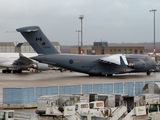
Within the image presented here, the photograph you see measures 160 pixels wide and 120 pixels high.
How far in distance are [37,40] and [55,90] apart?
27.1 m

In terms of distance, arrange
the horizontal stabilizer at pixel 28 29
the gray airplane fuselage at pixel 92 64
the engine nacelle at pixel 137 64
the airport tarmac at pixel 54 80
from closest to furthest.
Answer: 1. the airport tarmac at pixel 54 80
2. the gray airplane fuselage at pixel 92 64
3. the horizontal stabilizer at pixel 28 29
4. the engine nacelle at pixel 137 64

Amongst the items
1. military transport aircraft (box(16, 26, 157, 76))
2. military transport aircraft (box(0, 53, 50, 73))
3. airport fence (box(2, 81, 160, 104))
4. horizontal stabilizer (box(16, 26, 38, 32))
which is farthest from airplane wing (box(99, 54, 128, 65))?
airport fence (box(2, 81, 160, 104))

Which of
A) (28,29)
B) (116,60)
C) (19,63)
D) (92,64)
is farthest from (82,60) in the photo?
(19,63)

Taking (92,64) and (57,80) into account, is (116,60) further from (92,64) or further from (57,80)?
(57,80)

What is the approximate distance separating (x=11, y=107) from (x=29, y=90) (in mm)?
1902

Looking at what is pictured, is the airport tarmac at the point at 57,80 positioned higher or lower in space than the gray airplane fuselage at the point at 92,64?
lower

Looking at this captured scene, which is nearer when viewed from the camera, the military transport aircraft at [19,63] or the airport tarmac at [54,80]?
the airport tarmac at [54,80]

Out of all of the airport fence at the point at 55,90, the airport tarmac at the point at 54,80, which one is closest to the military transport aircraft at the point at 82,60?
the airport tarmac at the point at 54,80

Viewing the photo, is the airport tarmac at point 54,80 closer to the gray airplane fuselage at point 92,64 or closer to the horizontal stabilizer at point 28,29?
the gray airplane fuselage at point 92,64

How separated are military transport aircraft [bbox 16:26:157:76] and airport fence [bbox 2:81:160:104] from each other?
2171 centimetres

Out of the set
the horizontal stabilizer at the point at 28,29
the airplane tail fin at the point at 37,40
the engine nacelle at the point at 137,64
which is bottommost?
the engine nacelle at the point at 137,64

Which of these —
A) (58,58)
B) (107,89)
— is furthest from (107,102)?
(58,58)

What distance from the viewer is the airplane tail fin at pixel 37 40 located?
58.9 meters

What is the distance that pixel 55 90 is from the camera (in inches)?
1312
